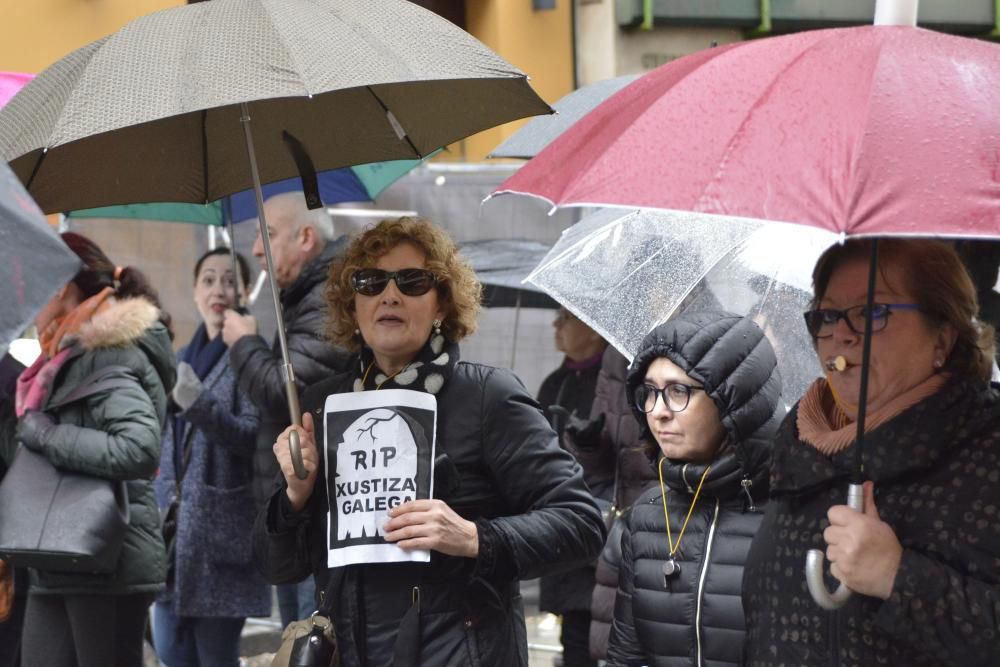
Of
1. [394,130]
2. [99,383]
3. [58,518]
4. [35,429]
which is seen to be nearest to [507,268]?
[99,383]

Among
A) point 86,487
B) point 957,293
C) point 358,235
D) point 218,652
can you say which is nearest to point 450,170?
point 218,652

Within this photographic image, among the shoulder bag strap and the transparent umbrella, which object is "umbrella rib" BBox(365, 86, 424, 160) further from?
the shoulder bag strap

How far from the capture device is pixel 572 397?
7.44 meters

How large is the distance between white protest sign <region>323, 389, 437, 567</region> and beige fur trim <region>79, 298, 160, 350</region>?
1919 mm

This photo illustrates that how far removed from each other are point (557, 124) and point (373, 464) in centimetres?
382

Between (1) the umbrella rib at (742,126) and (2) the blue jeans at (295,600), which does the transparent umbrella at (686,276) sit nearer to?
(1) the umbrella rib at (742,126)

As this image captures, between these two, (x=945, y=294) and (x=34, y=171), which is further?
(x=34, y=171)

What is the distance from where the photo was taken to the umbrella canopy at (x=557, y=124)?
7.03 m

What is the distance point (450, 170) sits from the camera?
31.7 ft

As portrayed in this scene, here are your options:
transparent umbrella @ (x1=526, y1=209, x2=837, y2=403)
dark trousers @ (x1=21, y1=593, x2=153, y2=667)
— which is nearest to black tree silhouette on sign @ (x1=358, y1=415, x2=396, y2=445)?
transparent umbrella @ (x1=526, y1=209, x2=837, y2=403)

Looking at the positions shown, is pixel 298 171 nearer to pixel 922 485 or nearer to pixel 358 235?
pixel 358 235

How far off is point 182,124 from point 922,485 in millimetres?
2557

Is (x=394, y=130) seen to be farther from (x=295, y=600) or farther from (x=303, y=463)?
(x=295, y=600)

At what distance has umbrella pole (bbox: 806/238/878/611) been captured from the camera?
2896mm
